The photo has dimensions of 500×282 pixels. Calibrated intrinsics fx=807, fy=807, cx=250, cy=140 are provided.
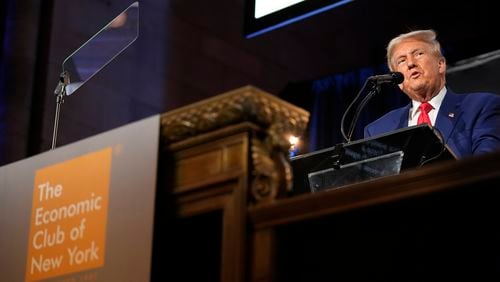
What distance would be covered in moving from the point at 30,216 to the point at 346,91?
4465 millimetres

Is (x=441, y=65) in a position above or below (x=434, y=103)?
above

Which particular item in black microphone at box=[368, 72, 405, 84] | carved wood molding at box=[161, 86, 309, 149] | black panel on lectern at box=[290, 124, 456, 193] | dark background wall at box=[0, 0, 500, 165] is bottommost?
carved wood molding at box=[161, 86, 309, 149]

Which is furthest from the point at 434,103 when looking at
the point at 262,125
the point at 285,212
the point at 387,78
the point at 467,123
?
the point at 285,212

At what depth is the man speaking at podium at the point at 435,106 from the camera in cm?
305

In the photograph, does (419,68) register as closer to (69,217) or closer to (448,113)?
(448,113)

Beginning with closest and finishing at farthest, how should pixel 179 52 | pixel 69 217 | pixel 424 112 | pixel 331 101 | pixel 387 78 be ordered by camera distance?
pixel 69 217
pixel 387 78
pixel 424 112
pixel 179 52
pixel 331 101

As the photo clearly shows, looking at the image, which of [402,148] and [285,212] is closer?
[285,212]

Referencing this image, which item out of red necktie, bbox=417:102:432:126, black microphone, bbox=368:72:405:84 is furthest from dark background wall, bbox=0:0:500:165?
black microphone, bbox=368:72:405:84

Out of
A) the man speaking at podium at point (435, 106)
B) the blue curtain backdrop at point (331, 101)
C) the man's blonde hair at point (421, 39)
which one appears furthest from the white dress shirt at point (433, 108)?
the blue curtain backdrop at point (331, 101)

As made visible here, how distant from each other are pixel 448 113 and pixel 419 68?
0.29 m

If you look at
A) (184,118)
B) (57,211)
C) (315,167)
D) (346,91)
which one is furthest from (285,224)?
(346,91)

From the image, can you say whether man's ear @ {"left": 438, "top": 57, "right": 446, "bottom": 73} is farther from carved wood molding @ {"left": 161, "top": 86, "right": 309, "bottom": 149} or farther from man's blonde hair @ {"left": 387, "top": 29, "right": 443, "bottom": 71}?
carved wood molding @ {"left": 161, "top": 86, "right": 309, "bottom": 149}

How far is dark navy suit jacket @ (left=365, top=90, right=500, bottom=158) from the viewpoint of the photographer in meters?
3.00

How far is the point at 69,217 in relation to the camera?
157 cm
